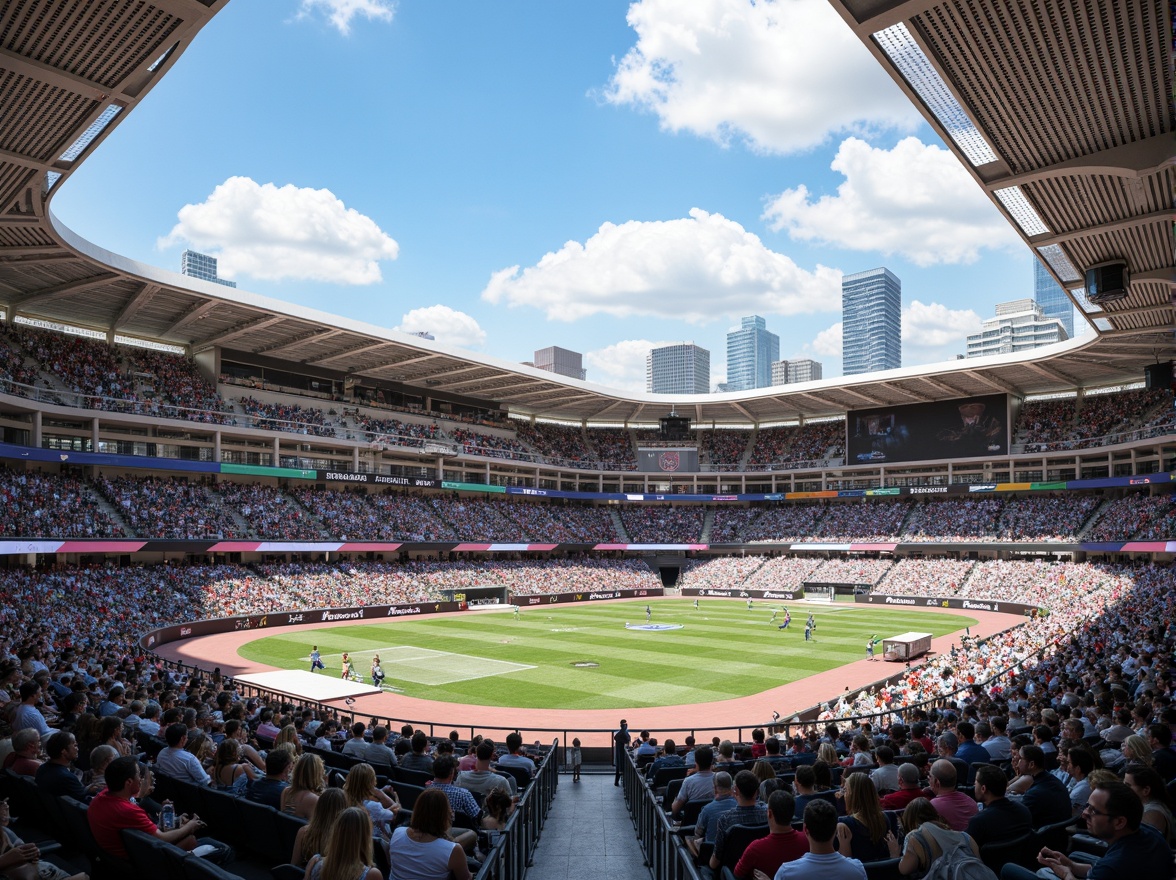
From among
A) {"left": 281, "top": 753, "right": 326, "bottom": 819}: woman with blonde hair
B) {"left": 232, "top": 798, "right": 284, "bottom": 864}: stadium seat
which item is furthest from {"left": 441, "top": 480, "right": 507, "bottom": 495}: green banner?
{"left": 281, "top": 753, "right": 326, "bottom": 819}: woman with blonde hair

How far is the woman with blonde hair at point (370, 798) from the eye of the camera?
655 centimetres

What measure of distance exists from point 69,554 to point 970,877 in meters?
50.7

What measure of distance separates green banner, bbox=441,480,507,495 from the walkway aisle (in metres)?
54.8

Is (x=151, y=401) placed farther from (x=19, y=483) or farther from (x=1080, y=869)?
(x=1080, y=869)

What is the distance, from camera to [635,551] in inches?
3307

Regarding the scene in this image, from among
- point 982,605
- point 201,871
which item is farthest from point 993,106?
point 982,605

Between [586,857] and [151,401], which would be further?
[151,401]

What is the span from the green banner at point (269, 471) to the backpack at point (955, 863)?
2209 inches

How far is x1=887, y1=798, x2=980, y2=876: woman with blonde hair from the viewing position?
18.0 feet

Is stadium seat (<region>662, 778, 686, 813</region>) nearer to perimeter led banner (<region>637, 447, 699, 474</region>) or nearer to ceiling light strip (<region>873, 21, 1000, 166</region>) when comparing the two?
ceiling light strip (<region>873, 21, 1000, 166</region>)

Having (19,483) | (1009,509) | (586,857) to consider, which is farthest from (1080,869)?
(1009,509)

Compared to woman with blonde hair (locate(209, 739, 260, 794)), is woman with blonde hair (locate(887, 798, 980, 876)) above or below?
above

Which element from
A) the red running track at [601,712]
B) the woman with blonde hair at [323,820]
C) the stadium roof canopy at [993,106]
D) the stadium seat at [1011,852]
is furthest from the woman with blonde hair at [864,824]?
the red running track at [601,712]

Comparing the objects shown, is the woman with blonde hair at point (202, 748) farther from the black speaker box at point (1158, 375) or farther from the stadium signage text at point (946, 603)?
the stadium signage text at point (946, 603)
